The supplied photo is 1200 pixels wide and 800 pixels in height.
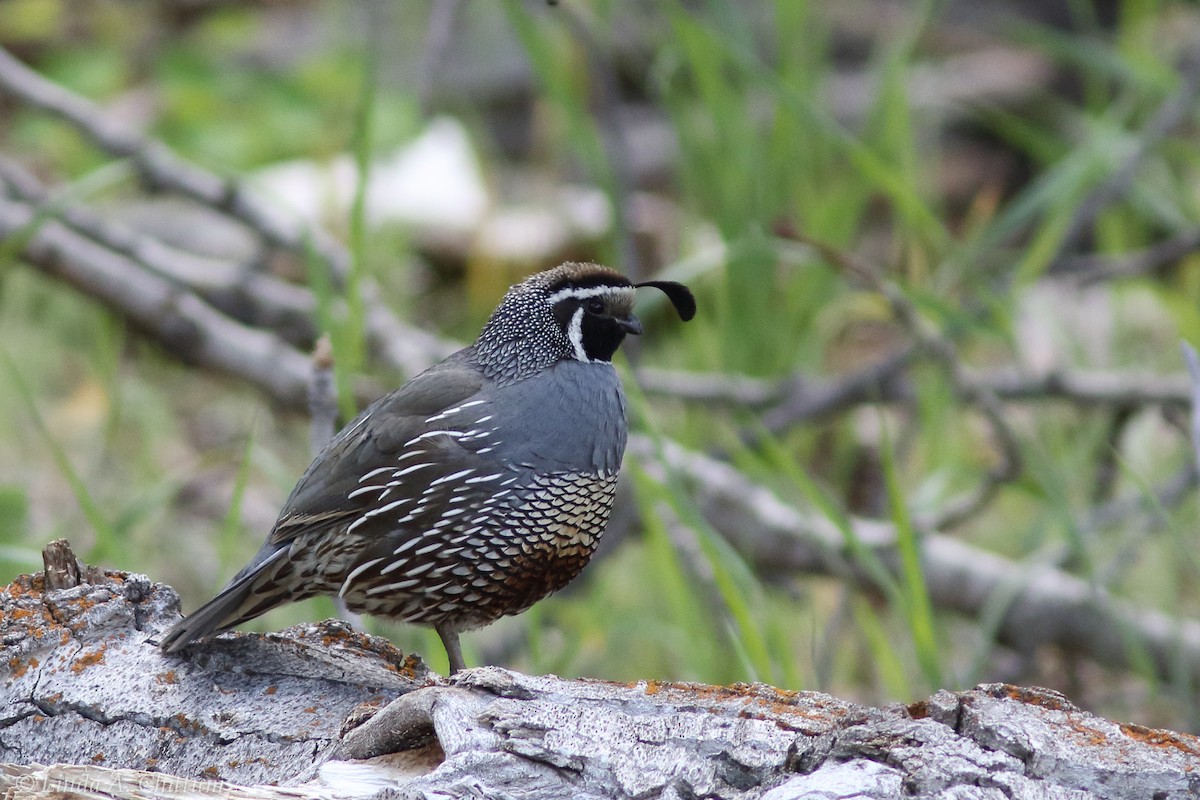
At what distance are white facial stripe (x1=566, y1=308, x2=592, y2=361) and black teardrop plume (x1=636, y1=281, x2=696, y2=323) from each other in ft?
0.57

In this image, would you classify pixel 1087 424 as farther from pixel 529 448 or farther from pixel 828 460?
pixel 529 448

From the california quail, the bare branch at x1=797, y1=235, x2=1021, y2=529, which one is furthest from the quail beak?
the bare branch at x1=797, y1=235, x2=1021, y2=529

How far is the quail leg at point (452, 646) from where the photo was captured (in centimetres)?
281

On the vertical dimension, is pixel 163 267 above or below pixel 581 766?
above

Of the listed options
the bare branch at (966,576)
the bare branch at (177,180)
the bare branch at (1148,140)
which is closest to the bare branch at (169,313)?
the bare branch at (177,180)

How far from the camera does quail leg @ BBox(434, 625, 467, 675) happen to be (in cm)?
281

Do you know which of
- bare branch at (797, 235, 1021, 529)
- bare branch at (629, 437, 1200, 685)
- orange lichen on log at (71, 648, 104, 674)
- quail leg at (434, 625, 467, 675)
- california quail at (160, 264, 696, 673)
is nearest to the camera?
orange lichen on log at (71, 648, 104, 674)

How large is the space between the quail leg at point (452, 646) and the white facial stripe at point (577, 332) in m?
0.66

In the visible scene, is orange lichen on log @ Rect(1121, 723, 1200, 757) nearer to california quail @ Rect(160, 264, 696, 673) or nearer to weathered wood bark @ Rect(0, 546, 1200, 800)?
weathered wood bark @ Rect(0, 546, 1200, 800)

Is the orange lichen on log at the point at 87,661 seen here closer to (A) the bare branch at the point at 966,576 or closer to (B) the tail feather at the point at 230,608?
(B) the tail feather at the point at 230,608

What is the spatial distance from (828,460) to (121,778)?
403 centimetres

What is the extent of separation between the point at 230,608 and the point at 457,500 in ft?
1.61

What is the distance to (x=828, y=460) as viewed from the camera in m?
5.51

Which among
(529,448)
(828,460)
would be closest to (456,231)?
(828,460)
